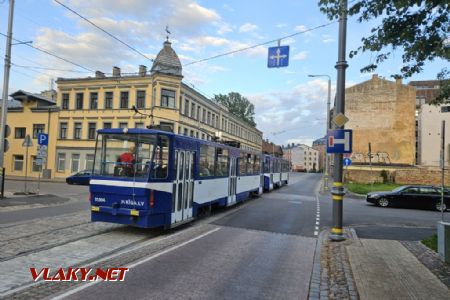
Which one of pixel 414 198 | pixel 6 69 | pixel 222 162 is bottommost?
pixel 414 198

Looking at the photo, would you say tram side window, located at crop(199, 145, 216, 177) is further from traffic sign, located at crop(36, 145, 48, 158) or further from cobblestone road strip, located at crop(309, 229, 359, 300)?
traffic sign, located at crop(36, 145, 48, 158)

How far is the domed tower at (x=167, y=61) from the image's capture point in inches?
1532

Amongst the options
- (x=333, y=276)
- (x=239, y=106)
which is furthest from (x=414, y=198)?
(x=239, y=106)

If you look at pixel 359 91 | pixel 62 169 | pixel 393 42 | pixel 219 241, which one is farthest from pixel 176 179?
pixel 359 91

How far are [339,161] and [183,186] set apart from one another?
443 cm

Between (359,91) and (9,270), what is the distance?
2252 inches

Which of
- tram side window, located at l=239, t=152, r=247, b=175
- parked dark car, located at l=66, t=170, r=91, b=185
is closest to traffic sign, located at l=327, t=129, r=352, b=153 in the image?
tram side window, located at l=239, t=152, r=247, b=175

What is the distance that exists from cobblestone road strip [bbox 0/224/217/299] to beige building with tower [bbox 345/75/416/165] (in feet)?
160

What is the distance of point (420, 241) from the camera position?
411 inches

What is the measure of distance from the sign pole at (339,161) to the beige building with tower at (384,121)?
155ft

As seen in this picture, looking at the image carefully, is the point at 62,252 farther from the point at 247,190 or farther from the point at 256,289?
the point at 247,190

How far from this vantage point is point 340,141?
33.3ft

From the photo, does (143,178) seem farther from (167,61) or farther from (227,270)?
(167,61)

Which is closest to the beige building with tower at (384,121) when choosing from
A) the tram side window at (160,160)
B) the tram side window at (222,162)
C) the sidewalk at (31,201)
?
the tram side window at (222,162)
